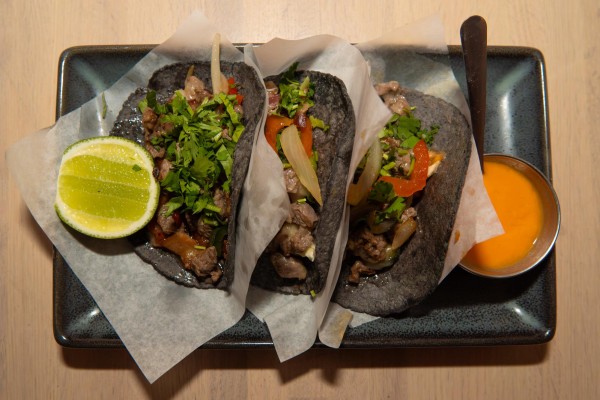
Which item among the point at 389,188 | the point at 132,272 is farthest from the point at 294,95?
the point at 132,272

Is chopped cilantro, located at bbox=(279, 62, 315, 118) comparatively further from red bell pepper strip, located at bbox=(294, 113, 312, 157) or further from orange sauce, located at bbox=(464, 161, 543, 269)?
orange sauce, located at bbox=(464, 161, 543, 269)

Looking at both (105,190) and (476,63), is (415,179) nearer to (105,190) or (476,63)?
(476,63)

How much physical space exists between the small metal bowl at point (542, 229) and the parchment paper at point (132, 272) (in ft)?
3.65

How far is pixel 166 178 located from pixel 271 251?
1.81 feet

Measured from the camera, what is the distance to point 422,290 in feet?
7.00

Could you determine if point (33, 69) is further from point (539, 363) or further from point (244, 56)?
point (539, 363)

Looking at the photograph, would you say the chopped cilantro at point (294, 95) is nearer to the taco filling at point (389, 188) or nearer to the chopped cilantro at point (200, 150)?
the chopped cilantro at point (200, 150)

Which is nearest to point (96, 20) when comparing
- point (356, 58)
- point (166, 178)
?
point (166, 178)

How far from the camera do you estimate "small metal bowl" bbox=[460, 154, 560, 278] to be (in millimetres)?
2232

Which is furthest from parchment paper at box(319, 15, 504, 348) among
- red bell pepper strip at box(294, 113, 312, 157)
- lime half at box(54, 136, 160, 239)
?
lime half at box(54, 136, 160, 239)

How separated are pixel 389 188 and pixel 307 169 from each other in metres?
0.34

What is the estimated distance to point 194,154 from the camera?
2.13 m

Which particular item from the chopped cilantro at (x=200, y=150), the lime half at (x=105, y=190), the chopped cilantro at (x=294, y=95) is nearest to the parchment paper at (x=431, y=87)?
the chopped cilantro at (x=294, y=95)

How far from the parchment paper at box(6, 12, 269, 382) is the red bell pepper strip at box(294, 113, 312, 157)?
0.54 m
